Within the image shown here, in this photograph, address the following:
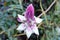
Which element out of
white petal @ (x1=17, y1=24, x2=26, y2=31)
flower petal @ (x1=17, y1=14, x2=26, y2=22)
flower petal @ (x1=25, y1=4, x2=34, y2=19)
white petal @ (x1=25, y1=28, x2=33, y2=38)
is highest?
flower petal @ (x1=25, y1=4, x2=34, y2=19)

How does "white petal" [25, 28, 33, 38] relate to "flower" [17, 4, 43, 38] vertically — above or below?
below

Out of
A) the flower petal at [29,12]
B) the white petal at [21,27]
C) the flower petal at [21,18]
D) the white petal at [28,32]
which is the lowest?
the white petal at [28,32]

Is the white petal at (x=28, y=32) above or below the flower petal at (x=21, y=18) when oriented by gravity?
below

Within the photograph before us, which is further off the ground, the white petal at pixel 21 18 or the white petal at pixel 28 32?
the white petal at pixel 21 18

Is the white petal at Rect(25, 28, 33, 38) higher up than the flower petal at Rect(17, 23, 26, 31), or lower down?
lower down

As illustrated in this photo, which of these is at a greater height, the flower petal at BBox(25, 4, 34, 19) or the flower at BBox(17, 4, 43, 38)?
the flower petal at BBox(25, 4, 34, 19)

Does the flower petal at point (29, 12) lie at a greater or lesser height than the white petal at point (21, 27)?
greater

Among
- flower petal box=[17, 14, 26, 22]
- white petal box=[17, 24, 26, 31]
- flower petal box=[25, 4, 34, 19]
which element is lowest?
white petal box=[17, 24, 26, 31]

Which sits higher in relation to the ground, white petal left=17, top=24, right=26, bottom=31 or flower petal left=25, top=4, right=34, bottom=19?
flower petal left=25, top=4, right=34, bottom=19

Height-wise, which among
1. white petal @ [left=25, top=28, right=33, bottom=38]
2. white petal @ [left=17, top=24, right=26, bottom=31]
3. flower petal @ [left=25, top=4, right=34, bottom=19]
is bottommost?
white petal @ [left=25, top=28, right=33, bottom=38]

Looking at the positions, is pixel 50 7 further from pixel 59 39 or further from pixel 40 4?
pixel 59 39

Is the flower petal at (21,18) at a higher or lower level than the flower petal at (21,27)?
higher
